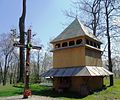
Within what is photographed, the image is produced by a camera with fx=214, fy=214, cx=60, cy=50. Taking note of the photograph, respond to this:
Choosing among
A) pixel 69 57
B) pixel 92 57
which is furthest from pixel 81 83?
pixel 92 57

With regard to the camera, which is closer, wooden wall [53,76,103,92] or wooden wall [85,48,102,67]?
wooden wall [53,76,103,92]

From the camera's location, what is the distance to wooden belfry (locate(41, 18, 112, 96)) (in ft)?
61.7

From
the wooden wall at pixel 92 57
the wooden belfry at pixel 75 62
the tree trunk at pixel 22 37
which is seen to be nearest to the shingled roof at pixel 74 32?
the wooden belfry at pixel 75 62

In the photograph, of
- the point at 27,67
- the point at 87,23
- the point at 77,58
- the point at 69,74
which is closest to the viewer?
the point at 27,67

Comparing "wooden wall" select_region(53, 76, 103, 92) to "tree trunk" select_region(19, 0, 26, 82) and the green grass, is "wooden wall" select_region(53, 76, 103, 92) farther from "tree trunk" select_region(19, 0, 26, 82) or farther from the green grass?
"tree trunk" select_region(19, 0, 26, 82)

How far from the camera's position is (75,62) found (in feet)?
64.4

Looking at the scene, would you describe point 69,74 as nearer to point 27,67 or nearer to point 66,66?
point 66,66

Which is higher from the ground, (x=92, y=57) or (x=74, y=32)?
(x=74, y=32)

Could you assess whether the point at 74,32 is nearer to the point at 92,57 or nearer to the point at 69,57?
the point at 69,57

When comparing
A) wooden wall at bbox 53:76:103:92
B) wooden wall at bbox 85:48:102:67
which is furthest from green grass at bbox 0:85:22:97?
wooden wall at bbox 85:48:102:67

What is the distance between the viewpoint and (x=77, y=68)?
19031mm

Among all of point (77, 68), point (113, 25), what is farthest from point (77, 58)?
point (113, 25)

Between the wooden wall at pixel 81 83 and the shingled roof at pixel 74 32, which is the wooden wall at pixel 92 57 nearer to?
the wooden wall at pixel 81 83

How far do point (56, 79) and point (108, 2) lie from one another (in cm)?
1277
